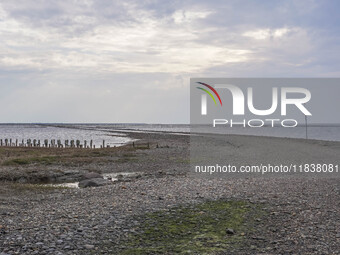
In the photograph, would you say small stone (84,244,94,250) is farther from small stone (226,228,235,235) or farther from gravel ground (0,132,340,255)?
small stone (226,228,235,235)

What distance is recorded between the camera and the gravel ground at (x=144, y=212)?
11.2 meters

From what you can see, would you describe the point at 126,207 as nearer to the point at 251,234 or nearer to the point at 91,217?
the point at 91,217

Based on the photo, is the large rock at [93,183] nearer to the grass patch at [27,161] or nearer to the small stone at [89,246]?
the grass patch at [27,161]

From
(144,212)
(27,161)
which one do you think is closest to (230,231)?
(144,212)

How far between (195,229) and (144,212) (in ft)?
7.51

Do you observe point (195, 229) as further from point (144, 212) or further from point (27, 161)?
point (27, 161)

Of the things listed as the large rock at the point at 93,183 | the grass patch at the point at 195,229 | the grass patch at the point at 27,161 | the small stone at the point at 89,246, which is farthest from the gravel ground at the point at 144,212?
the grass patch at the point at 27,161

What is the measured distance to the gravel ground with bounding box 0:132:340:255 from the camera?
11.2 meters

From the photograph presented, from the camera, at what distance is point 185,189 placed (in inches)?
734

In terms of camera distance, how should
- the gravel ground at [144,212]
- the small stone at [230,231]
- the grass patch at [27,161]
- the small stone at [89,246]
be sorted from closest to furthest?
the small stone at [89,246] → the gravel ground at [144,212] → the small stone at [230,231] → the grass patch at [27,161]

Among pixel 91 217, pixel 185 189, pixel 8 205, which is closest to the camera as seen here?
pixel 91 217

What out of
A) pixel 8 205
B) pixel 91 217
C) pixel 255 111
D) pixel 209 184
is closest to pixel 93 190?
pixel 8 205

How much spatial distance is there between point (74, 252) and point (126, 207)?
4562 mm

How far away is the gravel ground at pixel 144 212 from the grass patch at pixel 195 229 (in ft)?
1.27
